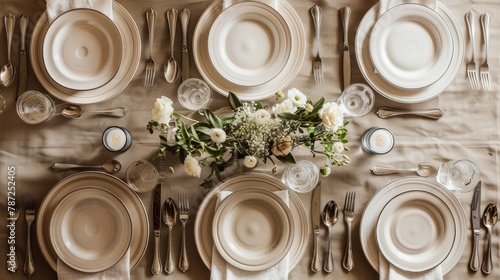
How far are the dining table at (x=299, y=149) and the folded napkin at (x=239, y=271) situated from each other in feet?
0.19

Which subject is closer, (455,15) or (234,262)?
(234,262)

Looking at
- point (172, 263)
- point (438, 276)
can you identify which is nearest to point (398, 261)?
point (438, 276)

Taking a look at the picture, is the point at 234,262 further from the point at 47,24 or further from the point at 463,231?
the point at 47,24

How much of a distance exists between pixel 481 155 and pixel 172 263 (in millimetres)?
1285

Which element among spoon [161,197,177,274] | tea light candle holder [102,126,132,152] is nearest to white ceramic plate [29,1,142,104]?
tea light candle holder [102,126,132,152]

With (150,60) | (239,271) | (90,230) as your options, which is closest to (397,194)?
(239,271)

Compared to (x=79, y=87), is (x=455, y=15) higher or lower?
higher

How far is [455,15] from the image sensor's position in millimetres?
2115

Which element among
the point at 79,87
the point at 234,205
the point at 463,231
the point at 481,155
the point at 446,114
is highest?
the point at 79,87

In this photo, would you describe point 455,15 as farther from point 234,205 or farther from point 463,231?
point 234,205

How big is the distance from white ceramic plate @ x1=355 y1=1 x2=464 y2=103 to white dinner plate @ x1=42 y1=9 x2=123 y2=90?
0.93m

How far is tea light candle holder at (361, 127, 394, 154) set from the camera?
2041mm

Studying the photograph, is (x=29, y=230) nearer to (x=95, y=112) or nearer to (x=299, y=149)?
(x=95, y=112)

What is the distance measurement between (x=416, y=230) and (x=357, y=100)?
56cm
